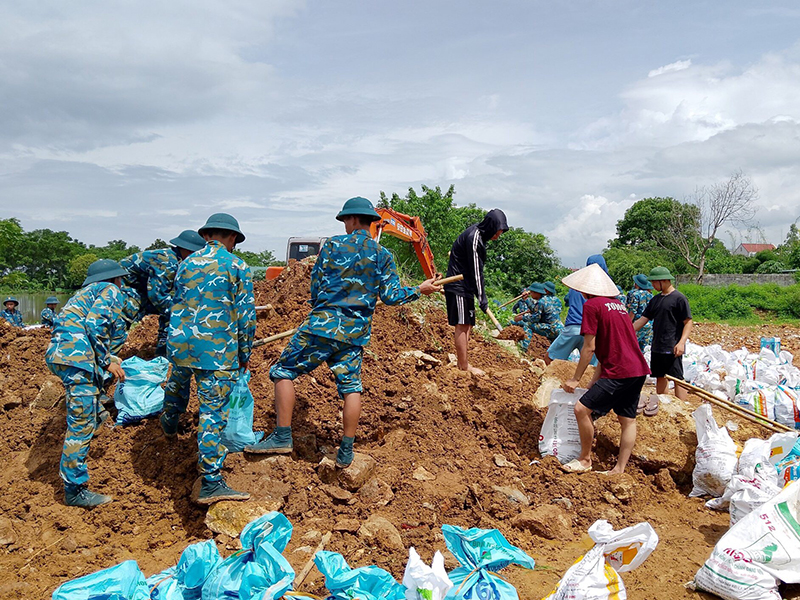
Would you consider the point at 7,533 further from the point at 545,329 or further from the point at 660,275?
the point at 545,329

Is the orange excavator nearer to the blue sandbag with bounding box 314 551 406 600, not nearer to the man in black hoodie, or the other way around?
the man in black hoodie

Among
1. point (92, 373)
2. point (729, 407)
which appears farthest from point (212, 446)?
point (729, 407)

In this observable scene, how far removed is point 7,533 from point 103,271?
167cm

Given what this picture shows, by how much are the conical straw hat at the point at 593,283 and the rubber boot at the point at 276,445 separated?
7.89ft

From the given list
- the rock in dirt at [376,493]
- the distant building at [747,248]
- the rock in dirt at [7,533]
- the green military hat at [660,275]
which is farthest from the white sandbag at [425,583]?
the distant building at [747,248]

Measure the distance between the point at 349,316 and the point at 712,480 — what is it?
2.85 metres

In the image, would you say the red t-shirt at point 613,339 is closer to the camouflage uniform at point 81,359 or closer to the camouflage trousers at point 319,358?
the camouflage trousers at point 319,358

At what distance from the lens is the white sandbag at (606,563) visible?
88.7 inches

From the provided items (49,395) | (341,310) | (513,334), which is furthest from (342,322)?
(513,334)

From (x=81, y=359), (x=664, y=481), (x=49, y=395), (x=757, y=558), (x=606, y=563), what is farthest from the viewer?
(x=49, y=395)

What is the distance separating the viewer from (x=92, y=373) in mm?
3506

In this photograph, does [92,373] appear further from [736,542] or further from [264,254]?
[264,254]

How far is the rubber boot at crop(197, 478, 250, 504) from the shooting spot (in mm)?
3246

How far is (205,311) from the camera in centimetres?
333
